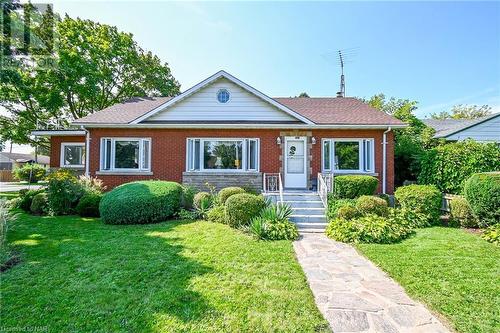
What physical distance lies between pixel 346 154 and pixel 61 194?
12.4 metres

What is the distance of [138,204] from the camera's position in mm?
8414

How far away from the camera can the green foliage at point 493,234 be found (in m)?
6.66

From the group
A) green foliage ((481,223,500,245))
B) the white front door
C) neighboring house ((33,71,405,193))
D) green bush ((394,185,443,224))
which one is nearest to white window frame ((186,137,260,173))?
neighboring house ((33,71,405,193))

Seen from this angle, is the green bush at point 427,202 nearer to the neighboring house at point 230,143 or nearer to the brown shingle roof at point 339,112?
the neighboring house at point 230,143

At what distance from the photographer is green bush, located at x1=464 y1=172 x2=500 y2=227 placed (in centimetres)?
738

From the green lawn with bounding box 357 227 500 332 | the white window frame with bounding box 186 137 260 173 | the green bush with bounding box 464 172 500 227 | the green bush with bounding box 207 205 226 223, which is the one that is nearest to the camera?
the green lawn with bounding box 357 227 500 332

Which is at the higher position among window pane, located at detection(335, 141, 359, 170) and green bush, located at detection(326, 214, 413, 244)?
window pane, located at detection(335, 141, 359, 170)

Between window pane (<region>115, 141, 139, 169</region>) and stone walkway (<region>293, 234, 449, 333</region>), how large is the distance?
9621mm

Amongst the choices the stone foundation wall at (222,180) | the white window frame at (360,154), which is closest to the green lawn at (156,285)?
the stone foundation wall at (222,180)

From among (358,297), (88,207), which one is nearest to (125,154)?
(88,207)

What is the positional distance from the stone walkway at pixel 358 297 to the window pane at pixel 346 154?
673 centimetres

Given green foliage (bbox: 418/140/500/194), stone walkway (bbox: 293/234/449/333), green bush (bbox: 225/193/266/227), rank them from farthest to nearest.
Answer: green foliage (bbox: 418/140/500/194), green bush (bbox: 225/193/266/227), stone walkway (bbox: 293/234/449/333)

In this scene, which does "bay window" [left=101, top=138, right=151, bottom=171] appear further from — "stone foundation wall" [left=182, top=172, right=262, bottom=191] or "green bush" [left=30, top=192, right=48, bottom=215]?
"green bush" [left=30, top=192, right=48, bottom=215]

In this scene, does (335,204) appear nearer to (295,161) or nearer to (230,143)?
(295,161)
